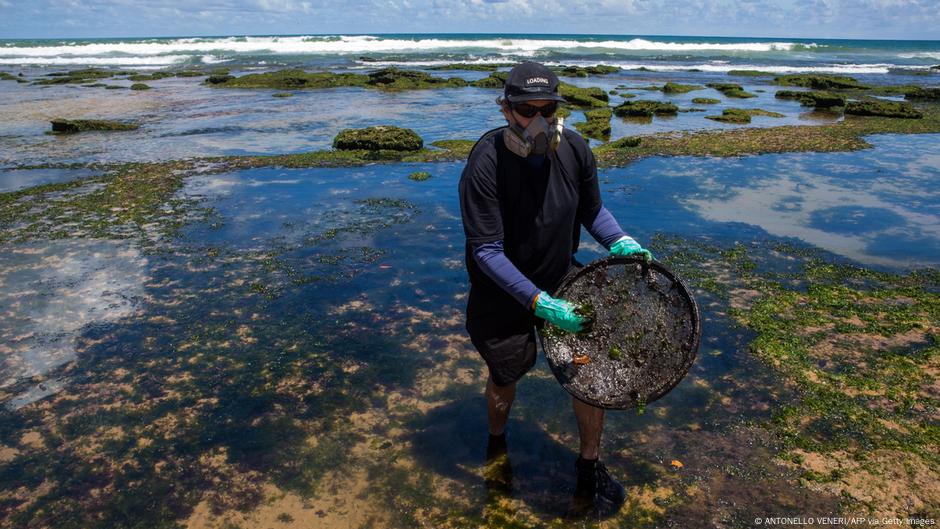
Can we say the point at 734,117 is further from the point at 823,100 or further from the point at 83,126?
the point at 83,126

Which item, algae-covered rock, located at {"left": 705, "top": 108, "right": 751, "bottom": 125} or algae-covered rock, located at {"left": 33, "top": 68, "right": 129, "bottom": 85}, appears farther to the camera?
algae-covered rock, located at {"left": 33, "top": 68, "right": 129, "bottom": 85}

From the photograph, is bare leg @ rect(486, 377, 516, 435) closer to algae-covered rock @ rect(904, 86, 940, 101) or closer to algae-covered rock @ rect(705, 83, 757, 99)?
algae-covered rock @ rect(705, 83, 757, 99)

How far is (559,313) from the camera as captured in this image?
3.02 m

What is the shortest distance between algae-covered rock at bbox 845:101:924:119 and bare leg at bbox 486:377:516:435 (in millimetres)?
21348

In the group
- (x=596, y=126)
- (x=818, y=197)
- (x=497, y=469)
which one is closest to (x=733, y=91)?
(x=596, y=126)

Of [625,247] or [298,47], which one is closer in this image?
[625,247]

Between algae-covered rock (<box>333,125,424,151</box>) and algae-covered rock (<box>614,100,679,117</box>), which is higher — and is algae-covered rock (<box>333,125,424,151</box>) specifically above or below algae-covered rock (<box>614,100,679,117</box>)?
below

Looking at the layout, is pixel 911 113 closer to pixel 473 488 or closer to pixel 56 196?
pixel 473 488

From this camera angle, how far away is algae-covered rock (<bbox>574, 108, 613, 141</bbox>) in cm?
1614

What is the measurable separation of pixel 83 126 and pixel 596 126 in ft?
50.3

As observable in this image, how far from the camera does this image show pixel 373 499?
370cm

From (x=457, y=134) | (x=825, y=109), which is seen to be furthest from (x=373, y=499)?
(x=825, y=109)

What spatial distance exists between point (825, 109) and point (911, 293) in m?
19.1

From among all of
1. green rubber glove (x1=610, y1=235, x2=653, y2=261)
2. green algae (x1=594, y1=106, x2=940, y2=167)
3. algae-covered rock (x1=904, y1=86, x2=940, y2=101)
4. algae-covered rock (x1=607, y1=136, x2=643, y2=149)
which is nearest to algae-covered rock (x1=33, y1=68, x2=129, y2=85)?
algae-covered rock (x1=607, y1=136, x2=643, y2=149)
